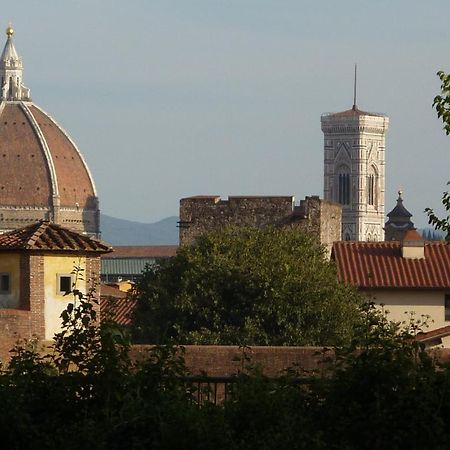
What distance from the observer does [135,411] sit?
13234 mm

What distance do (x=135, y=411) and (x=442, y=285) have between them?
1395 inches

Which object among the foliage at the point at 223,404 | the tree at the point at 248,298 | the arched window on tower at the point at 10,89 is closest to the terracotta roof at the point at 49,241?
the tree at the point at 248,298

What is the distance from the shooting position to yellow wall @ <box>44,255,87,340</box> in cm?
2867

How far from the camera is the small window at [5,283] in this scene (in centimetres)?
2948

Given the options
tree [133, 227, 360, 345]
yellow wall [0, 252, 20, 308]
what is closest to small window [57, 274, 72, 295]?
yellow wall [0, 252, 20, 308]

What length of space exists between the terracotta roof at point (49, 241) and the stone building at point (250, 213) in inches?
785

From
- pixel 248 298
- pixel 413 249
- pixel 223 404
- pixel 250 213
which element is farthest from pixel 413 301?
pixel 223 404

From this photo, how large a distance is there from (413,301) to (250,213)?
5.22 metres

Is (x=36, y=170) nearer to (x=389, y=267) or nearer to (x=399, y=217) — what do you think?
(x=399, y=217)

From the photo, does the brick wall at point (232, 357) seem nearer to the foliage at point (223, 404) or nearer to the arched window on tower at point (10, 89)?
the foliage at point (223, 404)

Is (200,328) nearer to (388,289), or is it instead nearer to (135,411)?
(388,289)

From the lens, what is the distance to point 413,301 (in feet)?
159

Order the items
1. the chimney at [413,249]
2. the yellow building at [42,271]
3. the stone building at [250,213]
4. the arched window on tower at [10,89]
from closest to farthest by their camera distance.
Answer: the yellow building at [42,271] < the stone building at [250,213] < the chimney at [413,249] < the arched window on tower at [10,89]

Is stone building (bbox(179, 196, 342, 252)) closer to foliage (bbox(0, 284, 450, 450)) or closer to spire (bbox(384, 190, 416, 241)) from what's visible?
foliage (bbox(0, 284, 450, 450))
